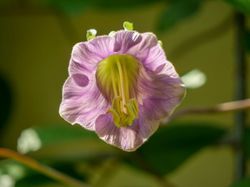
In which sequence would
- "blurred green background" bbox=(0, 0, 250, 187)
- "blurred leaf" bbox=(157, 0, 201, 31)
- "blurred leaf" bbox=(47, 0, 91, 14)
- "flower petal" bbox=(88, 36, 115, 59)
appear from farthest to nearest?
"blurred green background" bbox=(0, 0, 250, 187)
"blurred leaf" bbox=(47, 0, 91, 14)
"blurred leaf" bbox=(157, 0, 201, 31)
"flower petal" bbox=(88, 36, 115, 59)

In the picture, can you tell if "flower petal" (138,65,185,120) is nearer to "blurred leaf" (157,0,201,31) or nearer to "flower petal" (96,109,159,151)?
"flower petal" (96,109,159,151)

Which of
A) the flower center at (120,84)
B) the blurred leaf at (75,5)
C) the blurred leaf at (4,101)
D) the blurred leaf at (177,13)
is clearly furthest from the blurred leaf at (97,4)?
the blurred leaf at (4,101)

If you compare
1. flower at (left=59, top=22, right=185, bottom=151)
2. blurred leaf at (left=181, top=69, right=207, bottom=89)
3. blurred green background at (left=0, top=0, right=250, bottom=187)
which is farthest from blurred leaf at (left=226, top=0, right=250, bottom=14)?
blurred green background at (left=0, top=0, right=250, bottom=187)

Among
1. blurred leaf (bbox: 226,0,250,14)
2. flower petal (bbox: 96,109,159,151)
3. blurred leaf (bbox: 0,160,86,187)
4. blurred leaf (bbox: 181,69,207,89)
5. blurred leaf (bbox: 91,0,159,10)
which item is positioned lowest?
blurred leaf (bbox: 0,160,86,187)

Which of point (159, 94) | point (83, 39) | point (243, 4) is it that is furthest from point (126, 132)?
point (83, 39)

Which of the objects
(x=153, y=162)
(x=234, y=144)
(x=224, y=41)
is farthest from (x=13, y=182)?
(x=224, y=41)

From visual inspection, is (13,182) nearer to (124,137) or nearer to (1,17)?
(124,137)

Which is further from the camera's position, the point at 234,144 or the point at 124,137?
the point at 234,144
